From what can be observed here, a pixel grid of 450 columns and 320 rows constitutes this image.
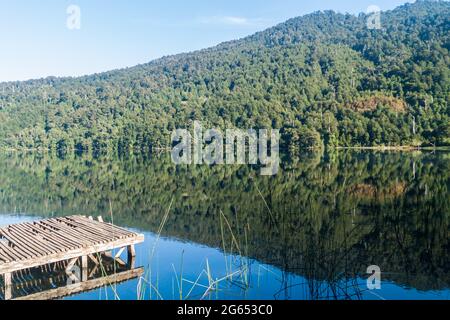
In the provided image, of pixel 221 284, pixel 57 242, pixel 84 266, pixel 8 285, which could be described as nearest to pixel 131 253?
pixel 84 266

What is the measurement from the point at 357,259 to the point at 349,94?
358 feet

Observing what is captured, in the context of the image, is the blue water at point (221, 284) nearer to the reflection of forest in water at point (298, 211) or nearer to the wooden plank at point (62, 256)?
the reflection of forest in water at point (298, 211)

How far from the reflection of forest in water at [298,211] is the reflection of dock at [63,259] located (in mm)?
4271

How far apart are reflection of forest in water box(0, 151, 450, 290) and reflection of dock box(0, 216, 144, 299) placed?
168 inches

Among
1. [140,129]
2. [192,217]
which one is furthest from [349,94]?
[192,217]

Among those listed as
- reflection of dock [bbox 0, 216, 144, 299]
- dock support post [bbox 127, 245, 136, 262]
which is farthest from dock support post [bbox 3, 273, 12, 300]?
dock support post [bbox 127, 245, 136, 262]

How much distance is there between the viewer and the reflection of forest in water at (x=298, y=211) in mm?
13094

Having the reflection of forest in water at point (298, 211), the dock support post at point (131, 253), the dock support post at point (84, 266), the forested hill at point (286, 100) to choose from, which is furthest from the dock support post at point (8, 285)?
the forested hill at point (286, 100)

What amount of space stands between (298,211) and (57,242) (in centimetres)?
1221

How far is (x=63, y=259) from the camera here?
13773mm

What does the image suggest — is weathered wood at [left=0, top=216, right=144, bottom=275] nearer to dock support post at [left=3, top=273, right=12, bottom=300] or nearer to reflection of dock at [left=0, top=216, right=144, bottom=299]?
reflection of dock at [left=0, top=216, right=144, bottom=299]

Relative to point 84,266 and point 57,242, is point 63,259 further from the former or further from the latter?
point 57,242

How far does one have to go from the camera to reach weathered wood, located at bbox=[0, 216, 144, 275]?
13.2 metres

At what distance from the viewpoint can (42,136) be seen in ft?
426
